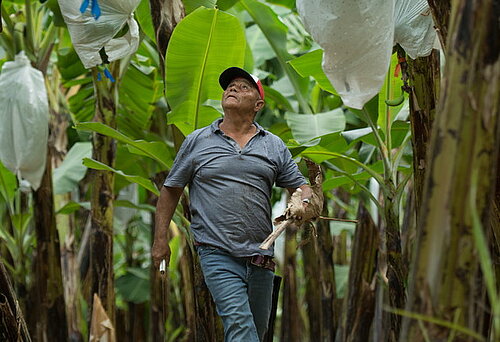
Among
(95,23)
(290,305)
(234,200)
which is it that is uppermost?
(95,23)

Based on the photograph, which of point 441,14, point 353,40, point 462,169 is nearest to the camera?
point 462,169

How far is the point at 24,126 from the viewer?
4965mm

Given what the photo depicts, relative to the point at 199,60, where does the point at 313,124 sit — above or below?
below

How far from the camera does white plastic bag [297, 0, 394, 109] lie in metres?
2.79

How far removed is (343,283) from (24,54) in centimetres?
395

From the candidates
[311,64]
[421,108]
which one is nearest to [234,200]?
[421,108]

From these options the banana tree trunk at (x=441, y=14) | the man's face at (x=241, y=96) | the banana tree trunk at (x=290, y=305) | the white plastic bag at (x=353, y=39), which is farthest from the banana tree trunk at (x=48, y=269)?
the banana tree trunk at (x=441, y=14)

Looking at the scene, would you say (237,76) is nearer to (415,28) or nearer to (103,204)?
(415,28)

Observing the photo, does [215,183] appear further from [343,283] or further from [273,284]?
[343,283]

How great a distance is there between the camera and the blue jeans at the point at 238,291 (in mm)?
3148

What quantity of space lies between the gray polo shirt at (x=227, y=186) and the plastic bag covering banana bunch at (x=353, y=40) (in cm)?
66

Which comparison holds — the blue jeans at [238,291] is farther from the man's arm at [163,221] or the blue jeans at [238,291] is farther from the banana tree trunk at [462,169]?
the banana tree trunk at [462,169]

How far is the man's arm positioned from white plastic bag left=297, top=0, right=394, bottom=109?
951 millimetres

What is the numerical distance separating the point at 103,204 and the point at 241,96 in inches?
83.6
